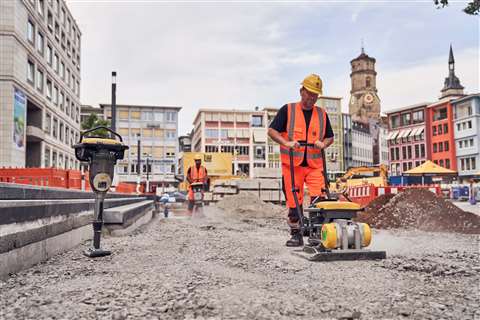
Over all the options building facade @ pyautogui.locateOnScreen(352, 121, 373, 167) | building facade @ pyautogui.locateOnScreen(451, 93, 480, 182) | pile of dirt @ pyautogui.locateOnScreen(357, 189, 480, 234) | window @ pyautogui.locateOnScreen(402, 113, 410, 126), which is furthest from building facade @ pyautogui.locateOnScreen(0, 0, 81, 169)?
building facade @ pyautogui.locateOnScreen(352, 121, 373, 167)

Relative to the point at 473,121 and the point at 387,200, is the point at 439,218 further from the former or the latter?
the point at 473,121

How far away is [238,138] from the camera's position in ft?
312

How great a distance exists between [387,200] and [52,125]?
39.1 m

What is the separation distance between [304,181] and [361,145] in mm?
109313

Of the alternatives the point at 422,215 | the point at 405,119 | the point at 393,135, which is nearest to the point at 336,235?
the point at 422,215

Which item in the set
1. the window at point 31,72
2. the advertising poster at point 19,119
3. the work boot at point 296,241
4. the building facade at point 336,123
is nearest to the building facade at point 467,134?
the building facade at point 336,123

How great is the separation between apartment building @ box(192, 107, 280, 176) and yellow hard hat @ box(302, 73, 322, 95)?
87509 millimetres

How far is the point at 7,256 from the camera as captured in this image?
11.0 feet

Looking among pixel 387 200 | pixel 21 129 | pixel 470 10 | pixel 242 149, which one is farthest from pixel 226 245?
pixel 242 149

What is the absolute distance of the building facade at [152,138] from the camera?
282 feet

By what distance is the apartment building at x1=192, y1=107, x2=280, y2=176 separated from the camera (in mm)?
93875

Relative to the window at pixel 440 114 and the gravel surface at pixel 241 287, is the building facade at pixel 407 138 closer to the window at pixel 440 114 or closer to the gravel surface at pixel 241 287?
the window at pixel 440 114

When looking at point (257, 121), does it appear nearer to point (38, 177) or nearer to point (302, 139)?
point (38, 177)

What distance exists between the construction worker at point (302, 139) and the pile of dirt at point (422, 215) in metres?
4.90
